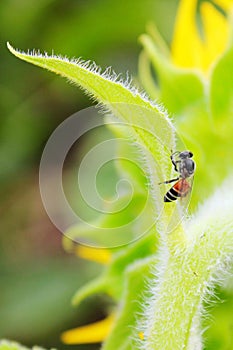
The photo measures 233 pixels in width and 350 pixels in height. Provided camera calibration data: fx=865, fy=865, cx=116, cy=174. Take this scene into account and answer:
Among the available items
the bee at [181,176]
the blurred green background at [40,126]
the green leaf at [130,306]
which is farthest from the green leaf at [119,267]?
the blurred green background at [40,126]

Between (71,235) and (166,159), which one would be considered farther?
(71,235)

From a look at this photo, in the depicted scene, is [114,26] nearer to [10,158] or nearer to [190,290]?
[10,158]

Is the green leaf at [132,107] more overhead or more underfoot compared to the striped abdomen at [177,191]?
more overhead

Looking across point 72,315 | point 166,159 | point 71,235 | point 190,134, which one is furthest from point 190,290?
point 72,315

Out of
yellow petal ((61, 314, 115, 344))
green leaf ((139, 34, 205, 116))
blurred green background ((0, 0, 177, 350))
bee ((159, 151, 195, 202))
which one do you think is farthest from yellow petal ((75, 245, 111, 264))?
blurred green background ((0, 0, 177, 350))

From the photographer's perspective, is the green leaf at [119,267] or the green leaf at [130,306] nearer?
the green leaf at [130,306]

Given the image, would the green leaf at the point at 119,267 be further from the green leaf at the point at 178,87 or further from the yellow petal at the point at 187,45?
the yellow petal at the point at 187,45

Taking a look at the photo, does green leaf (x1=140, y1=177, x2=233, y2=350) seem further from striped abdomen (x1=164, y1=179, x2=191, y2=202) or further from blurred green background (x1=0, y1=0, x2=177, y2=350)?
blurred green background (x1=0, y1=0, x2=177, y2=350)
